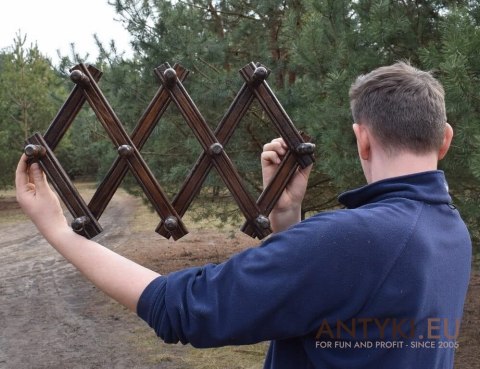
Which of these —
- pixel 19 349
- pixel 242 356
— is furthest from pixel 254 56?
pixel 19 349

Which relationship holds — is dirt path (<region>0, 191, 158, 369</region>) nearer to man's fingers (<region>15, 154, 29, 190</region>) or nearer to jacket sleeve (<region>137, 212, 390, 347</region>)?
man's fingers (<region>15, 154, 29, 190</region>)

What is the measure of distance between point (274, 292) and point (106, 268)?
0.40 meters

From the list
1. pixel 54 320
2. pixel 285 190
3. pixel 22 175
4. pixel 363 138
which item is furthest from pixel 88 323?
pixel 363 138

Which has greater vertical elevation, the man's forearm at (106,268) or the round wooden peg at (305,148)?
the round wooden peg at (305,148)

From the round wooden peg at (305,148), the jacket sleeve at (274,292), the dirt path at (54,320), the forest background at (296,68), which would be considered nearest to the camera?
the jacket sleeve at (274,292)

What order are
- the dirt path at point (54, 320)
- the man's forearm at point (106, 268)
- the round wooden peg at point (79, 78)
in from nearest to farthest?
1. the man's forearm at point (106, 268)
2. the round wooden peg at point (79, 78)
3. the dirt path at point (54, 320)

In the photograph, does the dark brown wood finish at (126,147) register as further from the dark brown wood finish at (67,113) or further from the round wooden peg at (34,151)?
the round wooden peg at (34,151)

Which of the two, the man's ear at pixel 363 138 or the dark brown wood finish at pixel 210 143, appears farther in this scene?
the dark brown wood finish at pixel 210 143

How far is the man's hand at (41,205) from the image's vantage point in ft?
4.54

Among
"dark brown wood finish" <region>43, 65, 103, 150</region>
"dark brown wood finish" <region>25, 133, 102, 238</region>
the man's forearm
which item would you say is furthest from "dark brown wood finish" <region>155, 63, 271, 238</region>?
the man's forearm

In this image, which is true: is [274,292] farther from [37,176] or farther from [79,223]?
[37,176]

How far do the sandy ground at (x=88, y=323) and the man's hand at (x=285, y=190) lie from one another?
3730 mm

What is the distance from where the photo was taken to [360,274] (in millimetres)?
1127

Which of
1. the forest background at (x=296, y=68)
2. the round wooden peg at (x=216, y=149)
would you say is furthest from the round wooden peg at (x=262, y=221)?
the forest background at (x=296, y=68)
